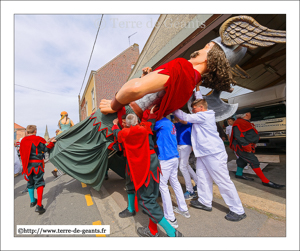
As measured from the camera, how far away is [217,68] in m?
1.54

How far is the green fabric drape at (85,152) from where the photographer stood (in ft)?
8.57

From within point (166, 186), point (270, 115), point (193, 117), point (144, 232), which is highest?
point (270, 115)

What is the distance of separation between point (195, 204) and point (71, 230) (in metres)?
1.79

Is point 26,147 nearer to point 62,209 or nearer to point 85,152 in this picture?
point 85,152

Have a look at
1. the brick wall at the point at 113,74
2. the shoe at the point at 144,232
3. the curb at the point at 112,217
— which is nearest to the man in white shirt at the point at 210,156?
the shoe at the point at 144,232

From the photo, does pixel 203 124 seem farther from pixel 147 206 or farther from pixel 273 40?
pixel 147 206

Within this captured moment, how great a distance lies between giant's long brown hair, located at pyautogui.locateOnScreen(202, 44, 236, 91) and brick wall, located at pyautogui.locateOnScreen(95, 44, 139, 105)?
9.48 meters

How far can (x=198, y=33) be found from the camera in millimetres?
2719

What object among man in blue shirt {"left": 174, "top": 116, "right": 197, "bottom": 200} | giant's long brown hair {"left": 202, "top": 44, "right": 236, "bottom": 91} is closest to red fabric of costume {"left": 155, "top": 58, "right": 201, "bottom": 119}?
giant's long brown hair {"left": 202, "top": 44, "right": 236, "bottom": 91}

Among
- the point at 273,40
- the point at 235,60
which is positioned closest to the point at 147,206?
the point at 235,60

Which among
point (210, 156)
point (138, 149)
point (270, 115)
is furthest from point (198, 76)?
point (270, 115)

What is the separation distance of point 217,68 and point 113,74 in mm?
10860

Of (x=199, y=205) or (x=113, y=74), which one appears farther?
(x=113, y=74)

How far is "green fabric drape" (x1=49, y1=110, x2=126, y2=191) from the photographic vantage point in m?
2.61
